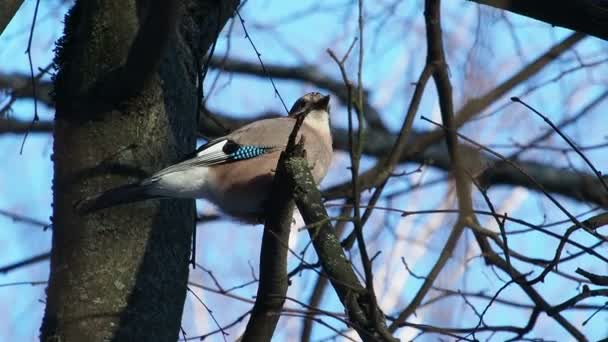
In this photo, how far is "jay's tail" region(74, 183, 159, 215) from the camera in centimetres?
402

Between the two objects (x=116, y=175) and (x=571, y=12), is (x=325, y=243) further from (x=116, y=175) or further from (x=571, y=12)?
(x=571, y=12)

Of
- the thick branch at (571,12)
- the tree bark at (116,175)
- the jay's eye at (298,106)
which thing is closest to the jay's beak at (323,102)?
the jay's eye at (298,106)

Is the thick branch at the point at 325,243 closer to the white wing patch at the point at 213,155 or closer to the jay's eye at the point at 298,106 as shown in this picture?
the white wing patch at the point at 213,155

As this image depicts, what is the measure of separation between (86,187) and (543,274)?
2.09 m

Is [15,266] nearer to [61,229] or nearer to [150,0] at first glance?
[61,229]

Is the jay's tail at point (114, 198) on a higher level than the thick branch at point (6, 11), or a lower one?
lower

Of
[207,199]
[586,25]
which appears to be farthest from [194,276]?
[586,25]

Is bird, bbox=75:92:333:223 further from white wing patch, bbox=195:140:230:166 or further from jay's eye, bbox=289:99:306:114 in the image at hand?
jay's eye, bbox=289:99:306:114

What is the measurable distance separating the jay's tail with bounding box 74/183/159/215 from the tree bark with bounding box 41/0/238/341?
0.04 meters

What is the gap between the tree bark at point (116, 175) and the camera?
12.8ft

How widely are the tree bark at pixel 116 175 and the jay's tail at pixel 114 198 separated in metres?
0.04

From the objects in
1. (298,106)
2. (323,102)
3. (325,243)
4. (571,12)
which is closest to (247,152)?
(323,102)

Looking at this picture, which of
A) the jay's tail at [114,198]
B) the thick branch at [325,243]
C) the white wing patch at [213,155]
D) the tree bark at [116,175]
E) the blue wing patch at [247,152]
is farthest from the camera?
the blue wing patch at [247,152]

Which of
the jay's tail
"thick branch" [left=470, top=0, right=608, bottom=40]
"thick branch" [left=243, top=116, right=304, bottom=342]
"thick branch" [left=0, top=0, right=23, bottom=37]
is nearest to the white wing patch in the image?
the jay's tail
